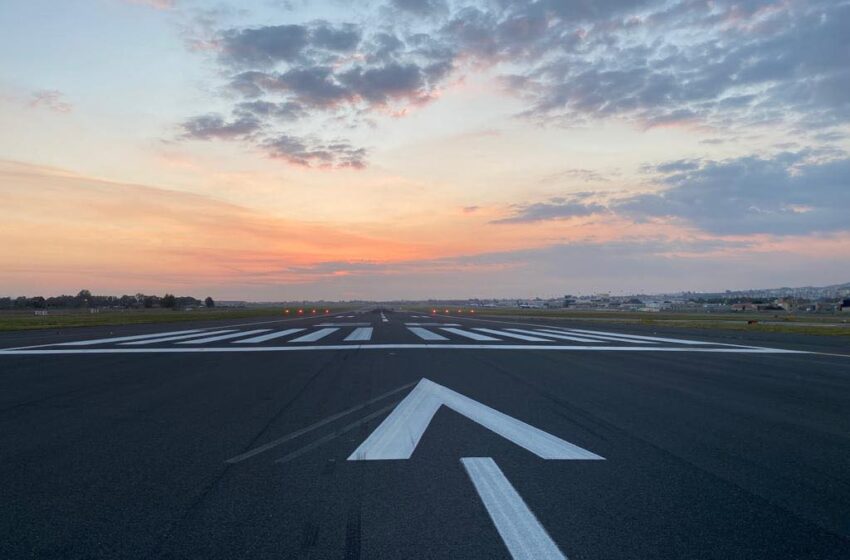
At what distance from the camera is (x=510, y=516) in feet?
12.7

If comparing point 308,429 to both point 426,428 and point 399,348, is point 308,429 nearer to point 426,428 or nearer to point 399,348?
point 426,428

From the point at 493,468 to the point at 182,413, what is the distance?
4344mm

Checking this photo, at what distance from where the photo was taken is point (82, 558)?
3.32 m

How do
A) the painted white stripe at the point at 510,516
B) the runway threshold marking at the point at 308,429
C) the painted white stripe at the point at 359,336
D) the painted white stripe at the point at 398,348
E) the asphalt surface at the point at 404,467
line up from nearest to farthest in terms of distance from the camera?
the painted white stripe at the point at 510,516 → the asphalt surface at the point at 404,467 → the runway threshold marking at the point at 308,429 → the painted white stripe at the point at 398,348 → the painted white stripe at the point at 359,336

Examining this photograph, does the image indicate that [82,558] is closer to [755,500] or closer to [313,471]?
[313,471]

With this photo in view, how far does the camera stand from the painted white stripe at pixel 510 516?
3.34 m

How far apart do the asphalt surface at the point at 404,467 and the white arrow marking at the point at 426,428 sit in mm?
132

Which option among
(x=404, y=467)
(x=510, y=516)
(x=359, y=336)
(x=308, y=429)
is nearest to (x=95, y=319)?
(x=359, y=336)

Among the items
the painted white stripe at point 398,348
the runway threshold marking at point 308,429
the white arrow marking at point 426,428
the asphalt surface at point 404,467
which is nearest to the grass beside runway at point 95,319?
the painted white stripe at point 398,348

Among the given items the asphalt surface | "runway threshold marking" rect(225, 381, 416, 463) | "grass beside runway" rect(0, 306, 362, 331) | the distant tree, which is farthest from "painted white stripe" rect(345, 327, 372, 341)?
the distant tree

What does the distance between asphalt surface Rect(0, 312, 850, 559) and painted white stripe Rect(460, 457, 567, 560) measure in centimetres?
6

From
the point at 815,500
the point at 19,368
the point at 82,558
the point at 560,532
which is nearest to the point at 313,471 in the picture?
the point at 82,558

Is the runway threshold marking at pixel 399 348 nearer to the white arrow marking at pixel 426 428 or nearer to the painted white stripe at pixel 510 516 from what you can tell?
the white arrow marking at pixel 426 428

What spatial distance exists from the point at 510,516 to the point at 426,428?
8.82 feet
